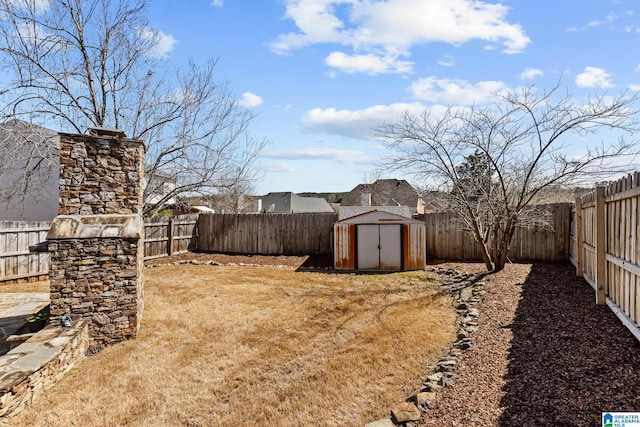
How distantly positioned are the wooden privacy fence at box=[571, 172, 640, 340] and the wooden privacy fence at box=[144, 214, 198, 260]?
1270 cm

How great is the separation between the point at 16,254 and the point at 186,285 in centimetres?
469

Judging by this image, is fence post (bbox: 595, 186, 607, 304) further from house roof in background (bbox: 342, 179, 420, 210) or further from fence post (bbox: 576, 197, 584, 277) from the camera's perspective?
house roof in background (bbox: 342, 179, 420, 210)

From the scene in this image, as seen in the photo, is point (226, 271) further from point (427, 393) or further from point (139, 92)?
point (427, 393)

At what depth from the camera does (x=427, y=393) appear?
350 cm

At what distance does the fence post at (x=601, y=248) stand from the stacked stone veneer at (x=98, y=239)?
22.4 ft

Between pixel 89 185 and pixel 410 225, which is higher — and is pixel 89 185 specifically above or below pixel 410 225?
above

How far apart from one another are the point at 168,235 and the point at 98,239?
8.40m

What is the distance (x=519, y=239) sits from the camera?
37.1 ft

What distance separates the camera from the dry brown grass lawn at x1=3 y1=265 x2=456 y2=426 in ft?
12.2

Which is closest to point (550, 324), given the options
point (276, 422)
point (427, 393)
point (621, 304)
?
point (621, 304)

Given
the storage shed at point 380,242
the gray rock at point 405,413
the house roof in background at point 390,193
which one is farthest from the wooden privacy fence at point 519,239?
the house roof in background at point 390,193

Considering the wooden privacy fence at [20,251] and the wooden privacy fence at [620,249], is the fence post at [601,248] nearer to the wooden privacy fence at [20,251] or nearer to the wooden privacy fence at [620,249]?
the wooden privacy fence at [620,249]

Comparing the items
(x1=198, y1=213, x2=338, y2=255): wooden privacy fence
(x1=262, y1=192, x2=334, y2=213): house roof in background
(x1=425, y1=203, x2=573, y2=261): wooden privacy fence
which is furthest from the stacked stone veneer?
(x1=262, y1=192, x2=334, y2=213): house roof in background

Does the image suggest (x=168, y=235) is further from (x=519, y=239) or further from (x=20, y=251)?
(x=519, y=239)
